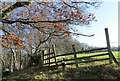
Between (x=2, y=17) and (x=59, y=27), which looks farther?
(x=59, y=27)

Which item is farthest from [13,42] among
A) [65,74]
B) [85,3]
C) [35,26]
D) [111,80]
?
[111,80]

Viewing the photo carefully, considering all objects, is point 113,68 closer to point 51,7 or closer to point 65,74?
point 65,74

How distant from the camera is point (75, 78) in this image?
12.9 meters

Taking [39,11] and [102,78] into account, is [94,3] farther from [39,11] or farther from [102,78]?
[102,78]

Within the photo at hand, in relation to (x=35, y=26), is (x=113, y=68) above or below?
below

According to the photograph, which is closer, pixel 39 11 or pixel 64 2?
pixel 64 2

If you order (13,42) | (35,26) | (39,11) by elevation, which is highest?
(39,11)

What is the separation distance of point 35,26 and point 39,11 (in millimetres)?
1120

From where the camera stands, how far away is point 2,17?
1127 cm

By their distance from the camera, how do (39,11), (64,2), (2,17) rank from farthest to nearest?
(39,11) < (64,2) < (2,17)

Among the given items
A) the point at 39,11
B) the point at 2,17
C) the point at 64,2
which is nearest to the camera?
the point at 2,17

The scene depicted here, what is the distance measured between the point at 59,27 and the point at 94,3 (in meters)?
2.41

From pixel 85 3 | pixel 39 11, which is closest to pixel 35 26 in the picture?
pixel 39 11

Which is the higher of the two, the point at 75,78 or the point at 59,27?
the point at 59,27
